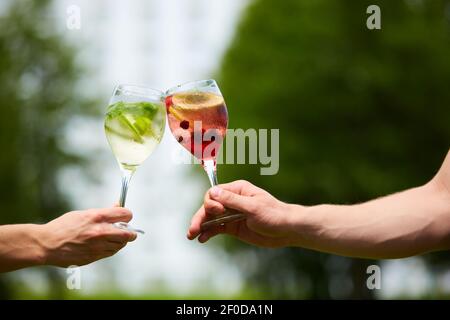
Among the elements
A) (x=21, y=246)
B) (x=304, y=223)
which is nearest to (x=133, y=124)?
(x=21, y=246)

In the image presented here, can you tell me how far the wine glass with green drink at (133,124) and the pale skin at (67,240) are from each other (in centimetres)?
20

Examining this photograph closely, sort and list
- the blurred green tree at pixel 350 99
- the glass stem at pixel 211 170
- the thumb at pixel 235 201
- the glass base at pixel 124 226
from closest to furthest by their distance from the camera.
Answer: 1. the glass base at pixel 124 226
2. the thumb at pixel 235 201
3. the glass stem at pixel 211 170
4. the blurred green tree at pixel 350 99

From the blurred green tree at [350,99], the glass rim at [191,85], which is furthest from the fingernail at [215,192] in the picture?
the blurred green tree at [350,99]

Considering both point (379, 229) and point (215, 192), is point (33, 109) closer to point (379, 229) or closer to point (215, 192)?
point (215, 192)

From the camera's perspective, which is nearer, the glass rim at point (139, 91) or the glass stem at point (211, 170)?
the glass rim at point (139, 91)

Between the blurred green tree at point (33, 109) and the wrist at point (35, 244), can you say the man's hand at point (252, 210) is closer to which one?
the wrist at point (35, 244)

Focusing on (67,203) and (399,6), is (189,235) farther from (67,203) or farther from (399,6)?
(67,203)

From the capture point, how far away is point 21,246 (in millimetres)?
4773

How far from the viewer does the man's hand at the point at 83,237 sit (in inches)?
179

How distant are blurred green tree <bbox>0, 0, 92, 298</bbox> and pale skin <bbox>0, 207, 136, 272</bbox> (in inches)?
861

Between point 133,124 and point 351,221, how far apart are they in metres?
1.33

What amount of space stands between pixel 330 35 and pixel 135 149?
22.7m

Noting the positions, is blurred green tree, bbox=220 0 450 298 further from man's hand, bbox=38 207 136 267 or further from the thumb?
man's hand, bbox=38 207 136 267

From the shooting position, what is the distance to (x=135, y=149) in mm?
4684
